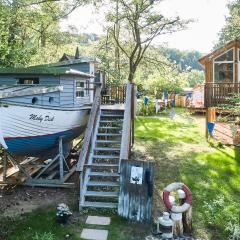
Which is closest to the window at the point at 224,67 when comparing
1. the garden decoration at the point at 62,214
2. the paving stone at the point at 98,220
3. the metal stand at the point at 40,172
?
the metal stand at the point at 40,172

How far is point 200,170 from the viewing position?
1399 cm

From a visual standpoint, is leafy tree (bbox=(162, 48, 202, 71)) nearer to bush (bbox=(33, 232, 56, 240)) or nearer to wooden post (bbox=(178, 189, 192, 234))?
wooden post (bbox=(178, 189, 192, 234))

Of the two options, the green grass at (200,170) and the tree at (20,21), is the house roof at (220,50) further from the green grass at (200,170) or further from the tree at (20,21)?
the tree at (20,21)

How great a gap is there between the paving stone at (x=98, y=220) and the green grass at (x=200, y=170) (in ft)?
6.21

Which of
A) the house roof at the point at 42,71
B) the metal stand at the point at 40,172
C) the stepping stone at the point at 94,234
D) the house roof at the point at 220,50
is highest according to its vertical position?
the house roof at the point at 220,50

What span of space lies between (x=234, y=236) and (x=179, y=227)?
4.29 feet

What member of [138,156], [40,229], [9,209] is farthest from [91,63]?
[40,229]

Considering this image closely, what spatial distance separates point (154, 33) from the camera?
1057 inches

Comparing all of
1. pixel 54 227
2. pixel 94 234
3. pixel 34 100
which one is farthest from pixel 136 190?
pixel 34 100

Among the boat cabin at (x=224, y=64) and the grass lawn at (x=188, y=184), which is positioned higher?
the boat cabin at (x=224, y=64)

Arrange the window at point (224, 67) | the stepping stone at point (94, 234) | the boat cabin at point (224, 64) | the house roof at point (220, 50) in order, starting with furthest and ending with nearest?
the window at point (224, 67) < the boat cabin at point (224, 64) < the house roof at point (220, 50) < the stepping stone at point (94, 234)

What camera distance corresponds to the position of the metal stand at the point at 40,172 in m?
12.6

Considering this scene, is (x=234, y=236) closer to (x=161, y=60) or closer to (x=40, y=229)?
(x=40, y=229)

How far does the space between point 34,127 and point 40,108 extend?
0.66m
